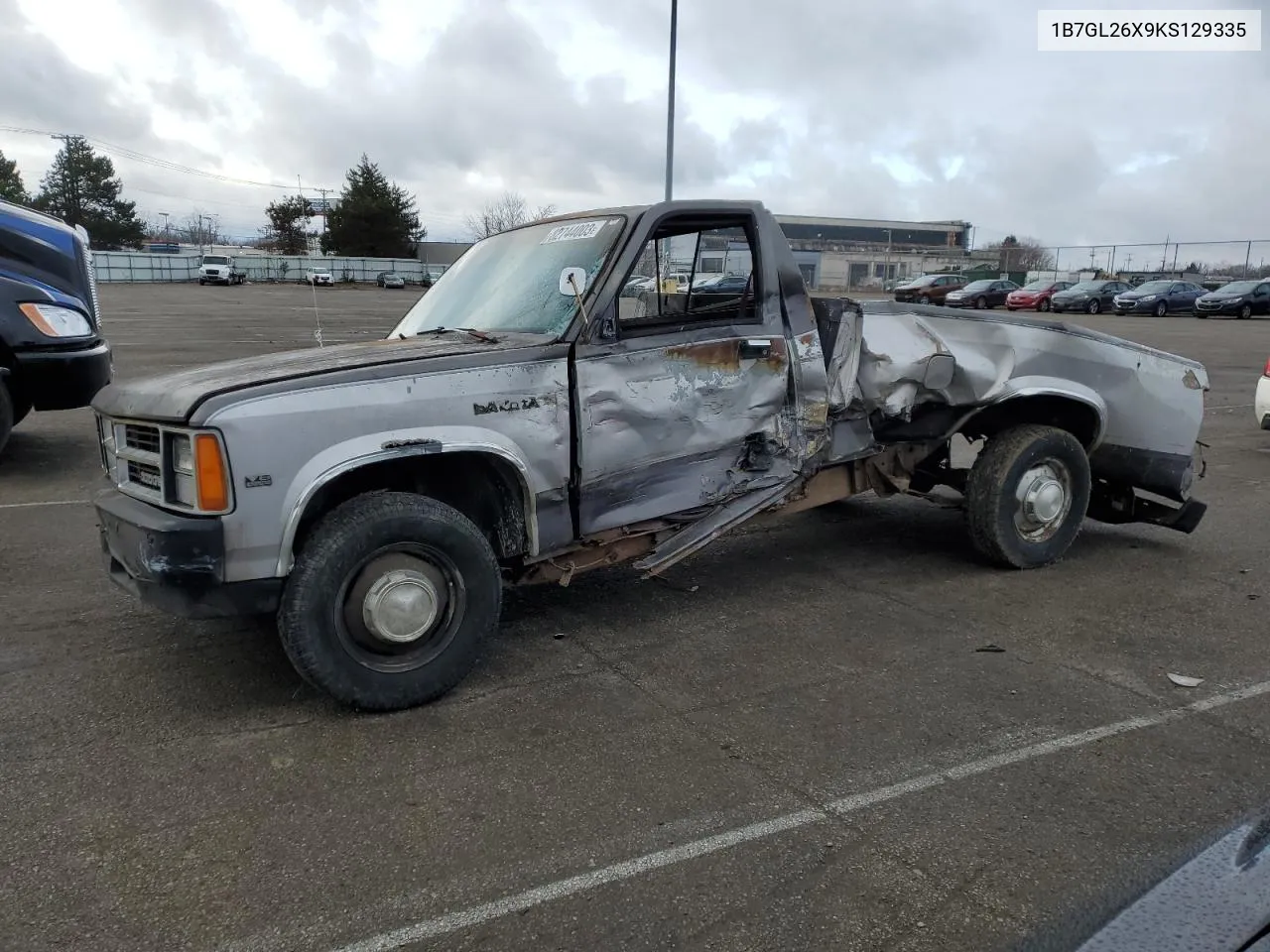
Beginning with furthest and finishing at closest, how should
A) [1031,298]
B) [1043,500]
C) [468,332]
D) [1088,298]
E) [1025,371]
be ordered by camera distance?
[1031,298] < [1088,298] < [1043,500] < [1025,371] < [468,332]

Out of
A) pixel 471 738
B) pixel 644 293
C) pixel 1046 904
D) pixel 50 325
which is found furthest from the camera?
pixel 50 325

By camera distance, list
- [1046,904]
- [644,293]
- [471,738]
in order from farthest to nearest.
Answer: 1. [644,293]
2. [471,738]
3. [1046,904]

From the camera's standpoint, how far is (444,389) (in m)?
3.81

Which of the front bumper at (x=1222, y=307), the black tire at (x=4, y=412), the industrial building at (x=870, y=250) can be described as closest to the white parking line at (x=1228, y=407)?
the black tire at (x=4, y=412)

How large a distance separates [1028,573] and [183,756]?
4.54m

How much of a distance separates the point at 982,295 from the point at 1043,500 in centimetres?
3765

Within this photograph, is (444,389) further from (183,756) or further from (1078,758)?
(1078,758)

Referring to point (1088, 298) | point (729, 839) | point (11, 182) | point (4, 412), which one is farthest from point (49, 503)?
point (11, 182)

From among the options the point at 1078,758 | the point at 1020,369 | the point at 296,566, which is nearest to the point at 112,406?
the point at 296,566

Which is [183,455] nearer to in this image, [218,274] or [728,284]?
[728,284]

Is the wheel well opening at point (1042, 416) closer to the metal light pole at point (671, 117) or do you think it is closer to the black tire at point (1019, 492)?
the black tire at point (1019, 492)

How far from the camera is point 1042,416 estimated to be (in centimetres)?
596

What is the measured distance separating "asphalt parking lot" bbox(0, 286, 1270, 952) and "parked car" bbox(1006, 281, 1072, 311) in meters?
37.7

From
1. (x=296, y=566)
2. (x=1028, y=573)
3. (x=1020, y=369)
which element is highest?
(x=1020, y=369)
